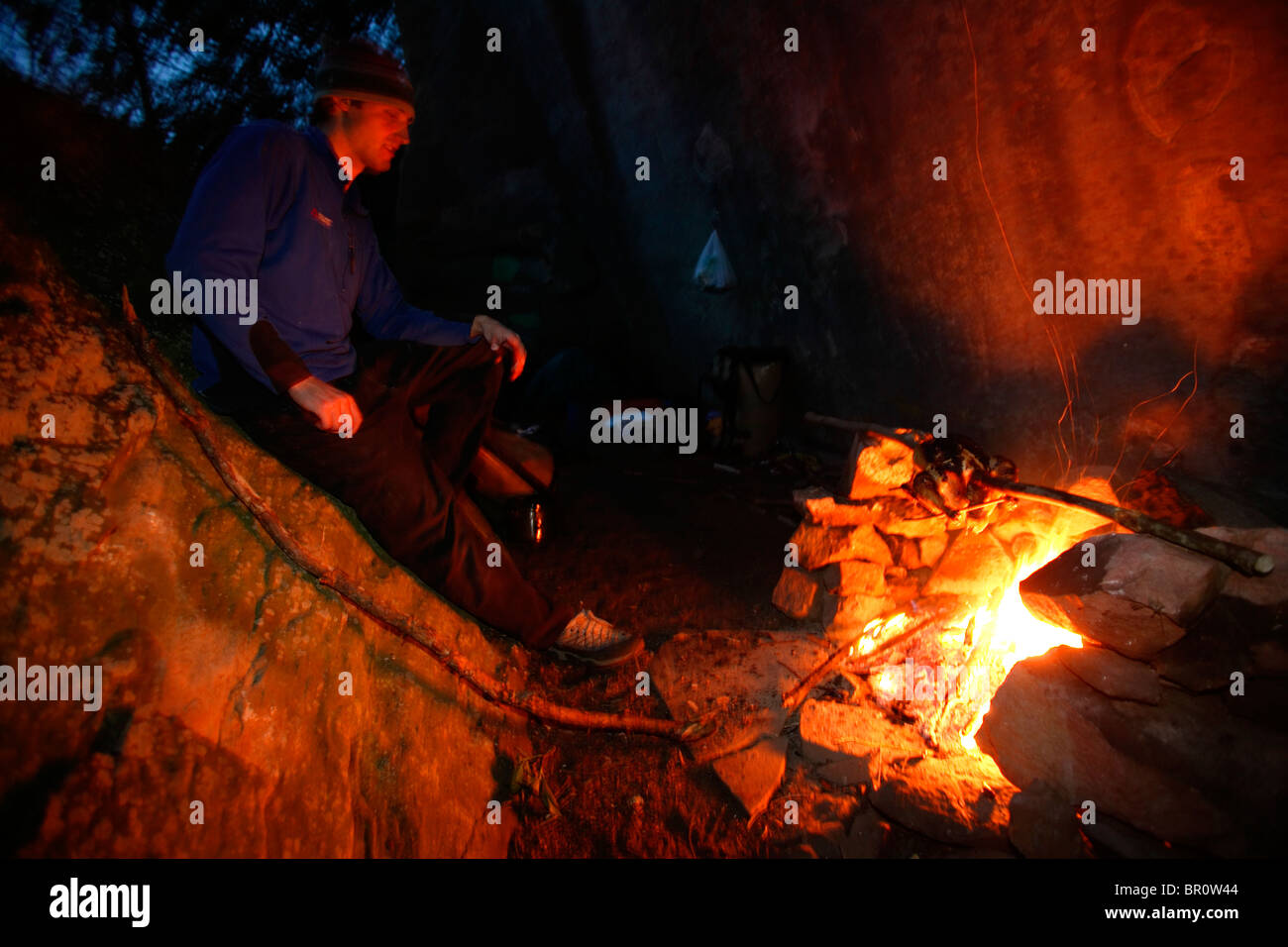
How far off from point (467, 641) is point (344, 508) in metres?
0.87

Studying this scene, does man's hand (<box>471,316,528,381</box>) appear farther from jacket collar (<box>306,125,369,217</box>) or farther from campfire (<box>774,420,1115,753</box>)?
campfire (<box>774,420,1115,753</box>)

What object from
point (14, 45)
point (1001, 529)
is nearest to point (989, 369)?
point (1001, 529)

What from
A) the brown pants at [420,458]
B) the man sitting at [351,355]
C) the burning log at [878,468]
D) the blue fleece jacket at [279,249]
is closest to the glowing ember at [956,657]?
the burning log at [878,468]

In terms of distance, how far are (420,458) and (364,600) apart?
65 centimetres

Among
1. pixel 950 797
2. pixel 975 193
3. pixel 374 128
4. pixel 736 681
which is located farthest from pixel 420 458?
pixel 975 193

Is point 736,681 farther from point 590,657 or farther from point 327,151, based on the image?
point 327,151

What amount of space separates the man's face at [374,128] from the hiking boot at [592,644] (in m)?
2.25

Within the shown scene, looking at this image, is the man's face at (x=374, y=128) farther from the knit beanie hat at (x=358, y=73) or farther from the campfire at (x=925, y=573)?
the campfire at (x=925, y=573)

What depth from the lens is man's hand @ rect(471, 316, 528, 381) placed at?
10.0 ft

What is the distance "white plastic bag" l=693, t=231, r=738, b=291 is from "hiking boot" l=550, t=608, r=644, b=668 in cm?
439

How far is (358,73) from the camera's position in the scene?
2365mm

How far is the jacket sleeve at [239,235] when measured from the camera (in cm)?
189

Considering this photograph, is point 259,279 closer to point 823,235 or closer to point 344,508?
point 344,508

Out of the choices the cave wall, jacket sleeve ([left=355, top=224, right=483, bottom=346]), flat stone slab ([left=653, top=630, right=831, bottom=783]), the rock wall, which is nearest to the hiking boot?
flat stone slab ([left=653, top=630, right=831, bottom=783])
